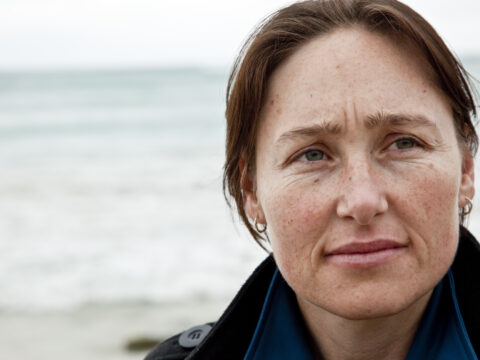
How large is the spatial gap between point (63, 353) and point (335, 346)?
4.12 m

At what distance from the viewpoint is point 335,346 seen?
2029 millimetres

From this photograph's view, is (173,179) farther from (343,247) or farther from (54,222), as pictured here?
(343,247)

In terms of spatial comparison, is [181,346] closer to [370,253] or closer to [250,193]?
[250,193]

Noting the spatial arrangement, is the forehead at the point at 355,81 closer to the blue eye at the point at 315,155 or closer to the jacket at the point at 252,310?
the blue eye at the point at 315,155

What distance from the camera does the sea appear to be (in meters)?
6.05

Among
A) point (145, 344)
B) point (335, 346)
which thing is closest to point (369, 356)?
point (335, 346)

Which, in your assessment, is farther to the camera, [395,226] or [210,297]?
[210,297]

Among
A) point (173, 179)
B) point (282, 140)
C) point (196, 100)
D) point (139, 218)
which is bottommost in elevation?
point (282, 140)

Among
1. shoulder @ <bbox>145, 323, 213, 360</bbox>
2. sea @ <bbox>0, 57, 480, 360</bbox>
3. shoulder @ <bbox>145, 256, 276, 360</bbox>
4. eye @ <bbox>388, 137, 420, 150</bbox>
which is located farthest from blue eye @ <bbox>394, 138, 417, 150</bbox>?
sea @ <bbox>0, 57, 480, 360</bbox>

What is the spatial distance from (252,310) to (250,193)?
428 mm

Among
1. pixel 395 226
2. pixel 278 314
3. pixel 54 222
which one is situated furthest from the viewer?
pixel 54 222

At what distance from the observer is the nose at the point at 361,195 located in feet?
5.51

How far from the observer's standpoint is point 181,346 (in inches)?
88.6

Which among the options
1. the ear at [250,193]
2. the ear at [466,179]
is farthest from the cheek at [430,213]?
the ear at [250,193]
